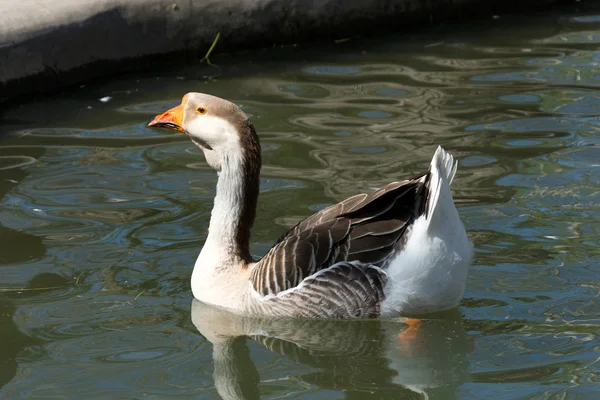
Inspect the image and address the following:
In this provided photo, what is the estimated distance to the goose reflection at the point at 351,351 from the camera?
16.1 feet

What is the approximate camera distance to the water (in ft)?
16.5

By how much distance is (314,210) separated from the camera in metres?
6.84

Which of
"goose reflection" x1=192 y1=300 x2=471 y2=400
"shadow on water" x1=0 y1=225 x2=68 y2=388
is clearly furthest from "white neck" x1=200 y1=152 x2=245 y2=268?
"shadow on water" x1=0 y1=225 x2=68 y2=388

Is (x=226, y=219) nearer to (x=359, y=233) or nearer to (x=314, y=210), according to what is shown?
(x=359, y=233)

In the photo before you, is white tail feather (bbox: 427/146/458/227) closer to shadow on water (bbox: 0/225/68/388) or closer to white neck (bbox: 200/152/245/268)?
white neck (bbox: 200/152/245/268)

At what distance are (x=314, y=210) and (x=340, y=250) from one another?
147 centimetres

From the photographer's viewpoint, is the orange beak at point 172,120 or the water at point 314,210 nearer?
the water at point 314,210

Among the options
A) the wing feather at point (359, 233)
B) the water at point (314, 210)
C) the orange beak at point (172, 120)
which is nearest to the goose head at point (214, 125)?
the orange beak at point (172, 120)

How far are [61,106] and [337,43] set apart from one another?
3.04 meters

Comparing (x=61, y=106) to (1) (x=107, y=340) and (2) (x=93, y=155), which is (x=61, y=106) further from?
(1) (x=107, y=340)

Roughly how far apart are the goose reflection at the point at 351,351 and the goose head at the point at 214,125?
87cm

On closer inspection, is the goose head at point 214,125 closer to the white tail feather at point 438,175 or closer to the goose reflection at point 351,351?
the goose reflection at point 351,351

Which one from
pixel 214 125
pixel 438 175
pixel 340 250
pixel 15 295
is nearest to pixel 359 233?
pixel 340 250

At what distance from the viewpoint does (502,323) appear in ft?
17.8
